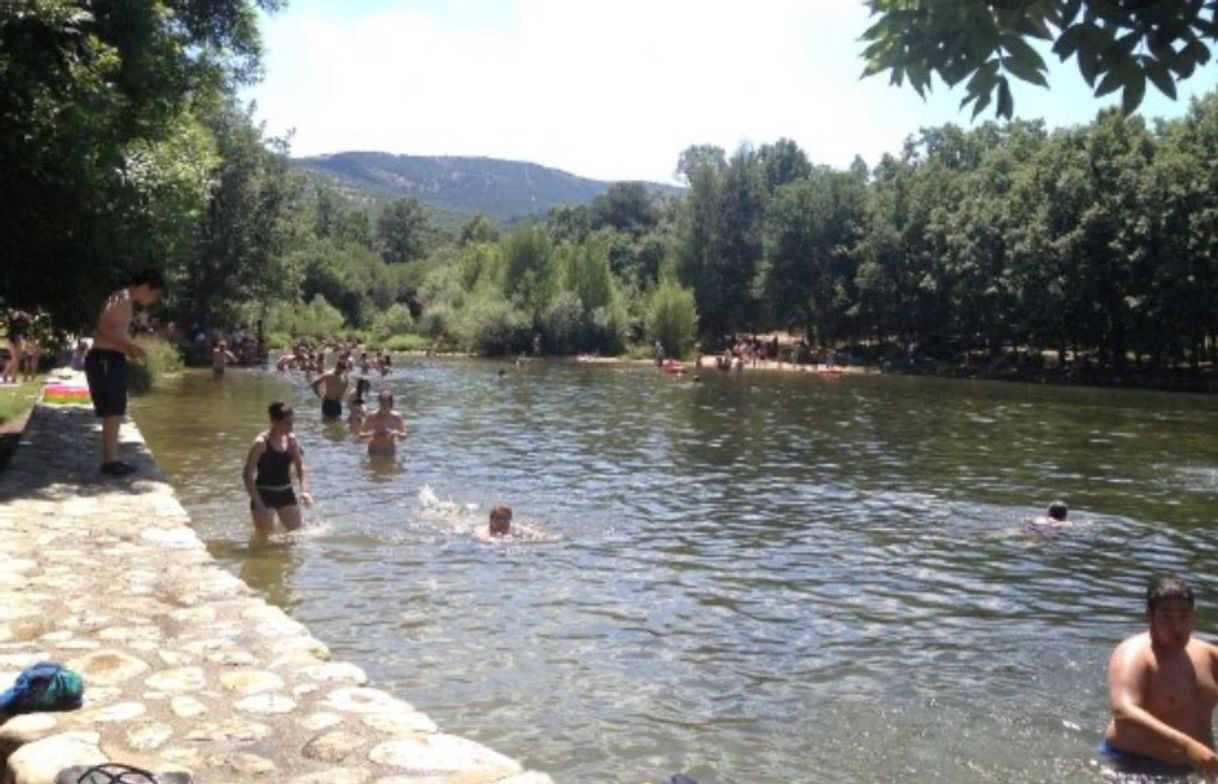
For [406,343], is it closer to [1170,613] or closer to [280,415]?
[280,415]

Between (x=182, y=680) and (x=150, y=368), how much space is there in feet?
93.1

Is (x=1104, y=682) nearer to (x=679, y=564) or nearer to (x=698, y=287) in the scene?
(x=679, y=564)

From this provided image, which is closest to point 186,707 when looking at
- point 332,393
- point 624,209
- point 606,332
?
point 332,393

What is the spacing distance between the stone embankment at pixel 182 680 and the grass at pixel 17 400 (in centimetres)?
958

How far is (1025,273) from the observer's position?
60.2m

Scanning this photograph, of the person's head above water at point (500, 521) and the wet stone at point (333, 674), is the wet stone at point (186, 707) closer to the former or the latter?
the wet stone at point (333, 674)

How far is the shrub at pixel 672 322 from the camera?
76.0 m

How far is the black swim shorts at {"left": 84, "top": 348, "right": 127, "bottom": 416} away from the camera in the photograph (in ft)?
37.9

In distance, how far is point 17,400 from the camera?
2005 centimetres

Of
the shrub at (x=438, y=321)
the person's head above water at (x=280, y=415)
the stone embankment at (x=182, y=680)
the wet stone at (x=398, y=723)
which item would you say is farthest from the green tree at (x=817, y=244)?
the wet stone at (x=398, y=723)

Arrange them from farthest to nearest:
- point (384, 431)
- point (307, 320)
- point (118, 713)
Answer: point (307, 320)
point (384, 431)
point (118, 713)

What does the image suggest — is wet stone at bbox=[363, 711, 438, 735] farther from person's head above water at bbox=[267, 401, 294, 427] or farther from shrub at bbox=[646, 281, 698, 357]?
shrub at bbox=[646, 281, 698, 357]

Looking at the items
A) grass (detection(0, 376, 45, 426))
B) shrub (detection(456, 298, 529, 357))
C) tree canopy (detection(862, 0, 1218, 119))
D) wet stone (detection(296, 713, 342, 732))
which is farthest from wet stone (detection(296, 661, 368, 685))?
shrub (detection(456, 298, 529, 357))

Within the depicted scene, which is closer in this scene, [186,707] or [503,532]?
[186,707]
